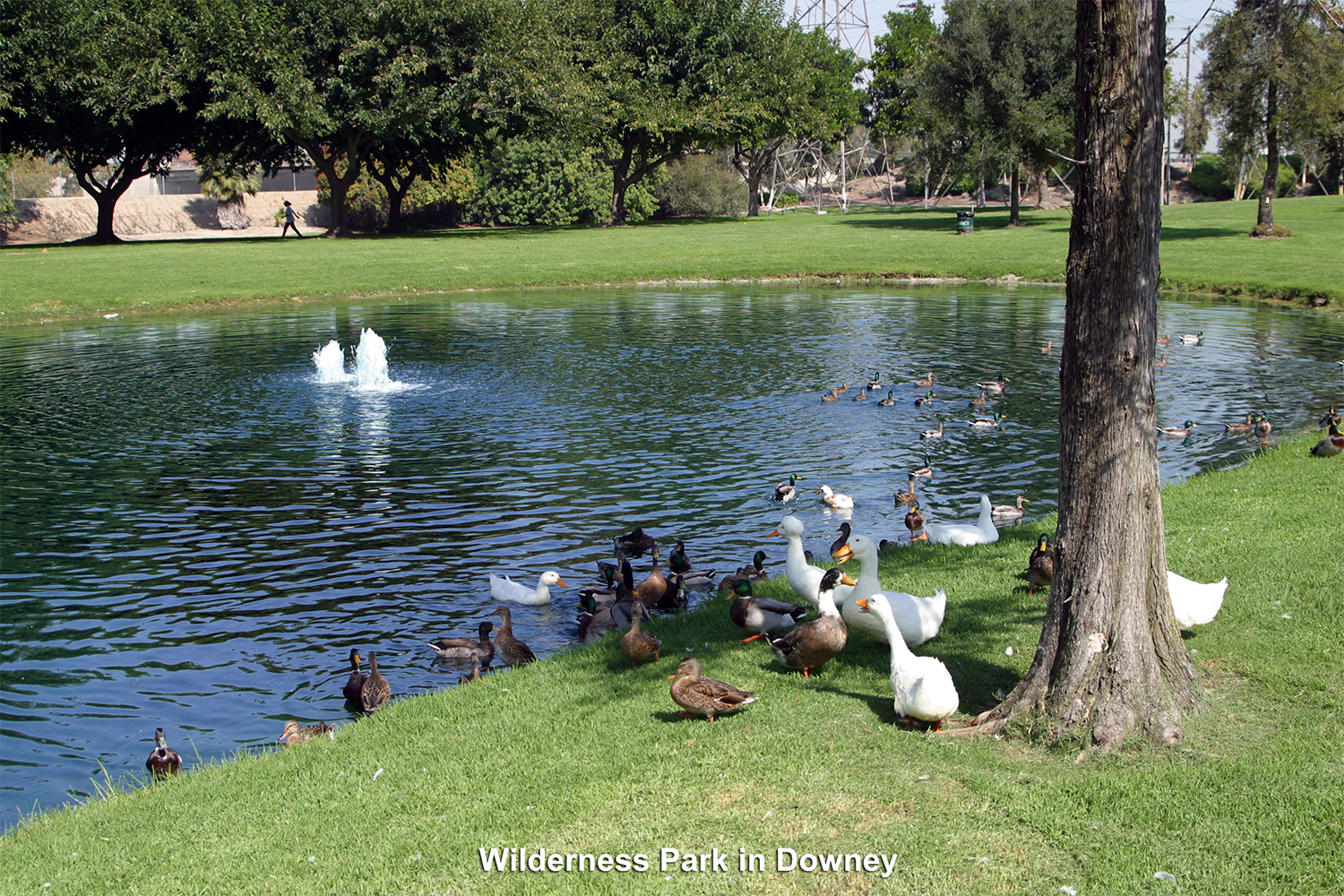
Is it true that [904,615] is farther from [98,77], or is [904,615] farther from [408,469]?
[98,77]

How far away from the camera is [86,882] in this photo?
21.0 feet

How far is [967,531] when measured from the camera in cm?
1333

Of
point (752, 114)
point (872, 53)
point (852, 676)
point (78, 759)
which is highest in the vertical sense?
point (872, 53)

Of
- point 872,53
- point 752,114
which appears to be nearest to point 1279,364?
point 752,114

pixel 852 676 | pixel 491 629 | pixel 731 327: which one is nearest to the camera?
pixel 852 676

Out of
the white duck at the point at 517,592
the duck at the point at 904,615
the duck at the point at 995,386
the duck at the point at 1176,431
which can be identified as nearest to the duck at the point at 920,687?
the duck at the point at 904,615

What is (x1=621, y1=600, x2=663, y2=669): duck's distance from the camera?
9.38m

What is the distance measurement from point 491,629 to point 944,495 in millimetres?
7743

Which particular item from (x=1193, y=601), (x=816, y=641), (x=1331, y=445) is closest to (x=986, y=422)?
(x=1331, y=445)

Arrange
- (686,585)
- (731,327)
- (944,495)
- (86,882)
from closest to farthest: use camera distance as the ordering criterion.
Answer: (86,882)
(686,585)
(944,495)
(731,327)

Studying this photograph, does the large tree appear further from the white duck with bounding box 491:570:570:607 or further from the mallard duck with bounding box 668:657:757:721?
the mallard duck with bounding box 668:657:757:721

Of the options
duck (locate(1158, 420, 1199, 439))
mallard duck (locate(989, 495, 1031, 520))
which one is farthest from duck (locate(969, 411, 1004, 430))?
mallard duck (locate(989, 495, 1031, 520))

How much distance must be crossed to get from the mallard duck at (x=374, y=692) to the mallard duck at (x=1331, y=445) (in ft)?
42.9

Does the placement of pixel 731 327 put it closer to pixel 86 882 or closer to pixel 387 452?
pixel 387 452
